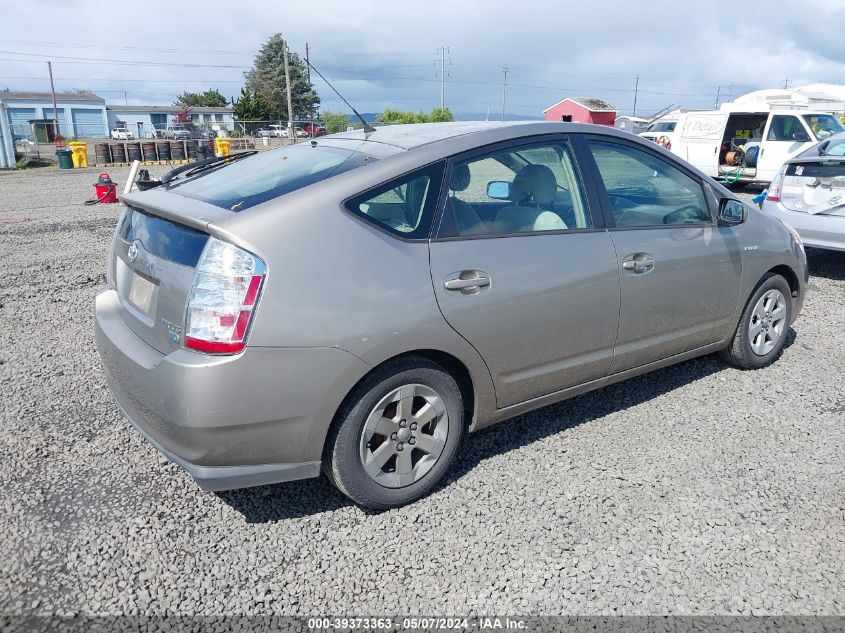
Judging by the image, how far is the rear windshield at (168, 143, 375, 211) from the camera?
2912 millimetres

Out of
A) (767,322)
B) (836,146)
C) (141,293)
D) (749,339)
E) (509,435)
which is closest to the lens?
(141,293)

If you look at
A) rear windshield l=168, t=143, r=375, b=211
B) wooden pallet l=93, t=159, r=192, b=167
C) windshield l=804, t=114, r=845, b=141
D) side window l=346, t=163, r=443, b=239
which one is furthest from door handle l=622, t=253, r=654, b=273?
wooden pallet l=93, t=159, r=192, b=167

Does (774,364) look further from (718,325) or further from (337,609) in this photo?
(337,609)

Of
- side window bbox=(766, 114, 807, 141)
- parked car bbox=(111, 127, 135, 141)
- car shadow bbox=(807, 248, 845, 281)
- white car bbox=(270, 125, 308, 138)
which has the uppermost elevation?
side window bbox=(766, 114, 807, 141)

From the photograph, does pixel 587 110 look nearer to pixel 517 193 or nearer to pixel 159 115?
pixel 517 193

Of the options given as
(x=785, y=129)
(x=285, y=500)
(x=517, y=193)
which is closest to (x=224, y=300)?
(x=285, y=500)

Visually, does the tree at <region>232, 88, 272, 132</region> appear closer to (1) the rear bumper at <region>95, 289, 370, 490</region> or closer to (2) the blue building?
(2) the blue building

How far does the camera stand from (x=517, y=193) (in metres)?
3.52

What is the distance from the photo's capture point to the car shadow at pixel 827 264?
301 inches

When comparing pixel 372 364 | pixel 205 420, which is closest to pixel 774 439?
pixel 372 364

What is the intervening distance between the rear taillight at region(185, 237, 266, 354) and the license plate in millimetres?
375

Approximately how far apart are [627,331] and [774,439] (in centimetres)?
104

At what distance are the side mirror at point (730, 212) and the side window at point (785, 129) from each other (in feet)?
42.9

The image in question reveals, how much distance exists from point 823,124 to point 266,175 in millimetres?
16534
